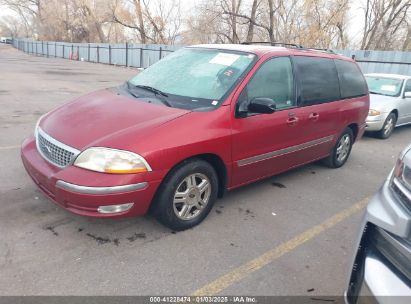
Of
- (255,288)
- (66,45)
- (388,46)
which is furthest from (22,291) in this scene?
(66,45)

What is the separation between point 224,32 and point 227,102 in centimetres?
2449

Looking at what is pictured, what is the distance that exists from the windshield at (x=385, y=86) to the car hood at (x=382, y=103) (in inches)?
11.6

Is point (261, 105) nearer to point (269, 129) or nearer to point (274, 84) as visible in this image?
point (269, 129)

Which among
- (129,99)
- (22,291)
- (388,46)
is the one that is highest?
(388,46)

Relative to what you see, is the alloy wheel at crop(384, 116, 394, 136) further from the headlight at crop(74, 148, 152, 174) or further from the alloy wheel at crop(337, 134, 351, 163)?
the headlight at crop(74, 148, 152, 174)

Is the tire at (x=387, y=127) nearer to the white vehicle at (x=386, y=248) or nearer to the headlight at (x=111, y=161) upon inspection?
the white vehicle at (x=386, y=248)

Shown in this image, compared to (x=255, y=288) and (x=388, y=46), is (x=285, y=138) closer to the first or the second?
(x=255, y=288)

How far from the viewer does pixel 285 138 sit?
4199 millimetres

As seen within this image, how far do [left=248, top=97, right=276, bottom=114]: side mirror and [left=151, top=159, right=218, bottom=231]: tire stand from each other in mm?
729

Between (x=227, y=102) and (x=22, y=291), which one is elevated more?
(x=227, y=102)

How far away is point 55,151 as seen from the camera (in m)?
3.18

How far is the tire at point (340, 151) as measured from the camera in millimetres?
5452

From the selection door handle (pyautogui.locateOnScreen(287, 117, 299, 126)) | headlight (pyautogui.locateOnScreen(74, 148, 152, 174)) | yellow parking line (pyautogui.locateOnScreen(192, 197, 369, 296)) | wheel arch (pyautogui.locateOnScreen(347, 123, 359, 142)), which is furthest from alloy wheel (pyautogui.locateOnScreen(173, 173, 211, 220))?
wheel arch (pyautogui.locateOnScreen(347, 123, 359, 142))

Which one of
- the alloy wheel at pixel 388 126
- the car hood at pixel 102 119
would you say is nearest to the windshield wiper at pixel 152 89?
the car hood at pixel 102 119
